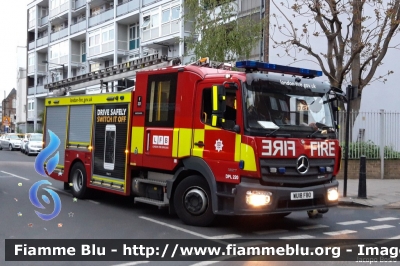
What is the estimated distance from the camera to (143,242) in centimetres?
735

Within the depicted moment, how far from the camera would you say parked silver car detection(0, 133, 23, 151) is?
3938 cm

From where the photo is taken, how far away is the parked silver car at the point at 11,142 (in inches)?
1550

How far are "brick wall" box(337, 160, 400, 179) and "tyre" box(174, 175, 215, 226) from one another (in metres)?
9.55

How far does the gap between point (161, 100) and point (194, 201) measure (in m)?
2.13

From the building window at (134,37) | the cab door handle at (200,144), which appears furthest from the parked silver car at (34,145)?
the cab door handle at (200,144)

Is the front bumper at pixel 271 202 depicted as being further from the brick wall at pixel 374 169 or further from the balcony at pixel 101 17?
the balcony at pixel 101 17

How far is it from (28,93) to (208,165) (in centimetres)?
5504

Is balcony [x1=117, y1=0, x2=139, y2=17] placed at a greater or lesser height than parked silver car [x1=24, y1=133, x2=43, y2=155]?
greater

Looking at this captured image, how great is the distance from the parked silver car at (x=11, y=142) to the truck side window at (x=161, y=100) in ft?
107

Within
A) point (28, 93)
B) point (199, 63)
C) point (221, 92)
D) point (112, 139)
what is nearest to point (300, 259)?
point (221, 92)

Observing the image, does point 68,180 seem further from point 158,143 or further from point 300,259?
point 300,259

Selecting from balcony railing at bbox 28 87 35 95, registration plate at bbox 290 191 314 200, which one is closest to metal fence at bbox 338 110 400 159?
registration plate at bbox 290 191 314 200

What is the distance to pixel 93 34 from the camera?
4397 cm

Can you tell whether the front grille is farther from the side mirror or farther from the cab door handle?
the cab door handle
